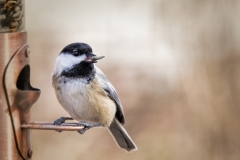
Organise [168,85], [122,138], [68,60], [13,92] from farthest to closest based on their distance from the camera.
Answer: [168,85]
[122,138]
[68,60]
[13,92]

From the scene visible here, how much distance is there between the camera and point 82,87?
119 inches

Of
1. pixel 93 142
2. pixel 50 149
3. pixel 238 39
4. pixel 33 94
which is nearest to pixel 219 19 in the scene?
pixel 238 39

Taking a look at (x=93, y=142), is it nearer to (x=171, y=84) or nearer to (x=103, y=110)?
(x=171, y=84)

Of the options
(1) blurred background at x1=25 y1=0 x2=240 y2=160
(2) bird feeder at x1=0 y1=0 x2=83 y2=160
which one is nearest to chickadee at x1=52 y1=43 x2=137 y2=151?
(2) bird feeder at x1=0 y1=0 x2=83 y2=160

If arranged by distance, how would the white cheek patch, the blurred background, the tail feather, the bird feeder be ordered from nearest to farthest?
the bird feeder
the white cheek patch
the tail feather
the blurred background

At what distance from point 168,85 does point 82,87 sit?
2357 millimetres

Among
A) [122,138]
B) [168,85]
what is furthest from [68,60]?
[168,85]

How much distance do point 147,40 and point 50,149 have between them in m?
1.62

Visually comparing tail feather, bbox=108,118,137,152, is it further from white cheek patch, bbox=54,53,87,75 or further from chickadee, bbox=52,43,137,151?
white cheek patch, bbox=54,53,87,75

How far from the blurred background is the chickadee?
1.82 metres

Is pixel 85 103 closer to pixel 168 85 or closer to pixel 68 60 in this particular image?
pixel 68 60

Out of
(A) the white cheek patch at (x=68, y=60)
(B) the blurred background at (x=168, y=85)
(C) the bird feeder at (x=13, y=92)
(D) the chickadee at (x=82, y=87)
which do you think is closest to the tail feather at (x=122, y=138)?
(D) the chickadee at (x=82, y=87)

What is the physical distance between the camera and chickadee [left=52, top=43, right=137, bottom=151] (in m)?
A: 2.97

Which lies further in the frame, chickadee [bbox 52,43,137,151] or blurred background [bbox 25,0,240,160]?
blurred background [bbox 25,0,240,160]
